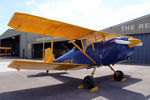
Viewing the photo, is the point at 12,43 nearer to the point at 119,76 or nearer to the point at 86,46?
the point at 86,46

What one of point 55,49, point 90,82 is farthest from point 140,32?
point 55,49

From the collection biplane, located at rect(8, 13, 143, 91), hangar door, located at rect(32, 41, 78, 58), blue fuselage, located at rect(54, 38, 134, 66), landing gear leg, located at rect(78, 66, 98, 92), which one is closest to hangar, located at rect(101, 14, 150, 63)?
biplane, located at rect(8, 13, 143, 91)

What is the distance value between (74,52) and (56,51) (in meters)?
28.7

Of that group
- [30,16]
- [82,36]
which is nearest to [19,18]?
[30,16]

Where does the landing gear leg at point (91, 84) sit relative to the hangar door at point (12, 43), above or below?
below

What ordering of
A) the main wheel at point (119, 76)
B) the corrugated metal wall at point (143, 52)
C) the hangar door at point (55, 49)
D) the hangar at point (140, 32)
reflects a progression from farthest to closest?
the hangar door at point (55, 49) → the corrugated metal wall at point (143, 52) → the hangar at point (140, 32) → the main wheel at point (119, 76)

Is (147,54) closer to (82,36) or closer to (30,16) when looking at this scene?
(82,36)

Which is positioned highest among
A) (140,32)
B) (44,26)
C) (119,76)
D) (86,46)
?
(140,32)

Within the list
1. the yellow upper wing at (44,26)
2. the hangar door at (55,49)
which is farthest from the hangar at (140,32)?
the hangar door at (55,49)

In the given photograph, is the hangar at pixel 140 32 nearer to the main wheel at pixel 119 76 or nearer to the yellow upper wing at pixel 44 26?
the main wheel at pixel 119 76

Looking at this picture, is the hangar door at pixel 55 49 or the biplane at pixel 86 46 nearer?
the biplane at pixel 86 46

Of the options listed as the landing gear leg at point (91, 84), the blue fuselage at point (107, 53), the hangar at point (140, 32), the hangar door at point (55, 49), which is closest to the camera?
the landing gear leg at point (91, 84)

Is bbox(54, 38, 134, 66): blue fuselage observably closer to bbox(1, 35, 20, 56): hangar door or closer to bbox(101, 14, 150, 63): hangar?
bbox(101, 14, 150, 63): hangar

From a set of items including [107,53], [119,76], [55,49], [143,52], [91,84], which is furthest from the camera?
[55,49]
